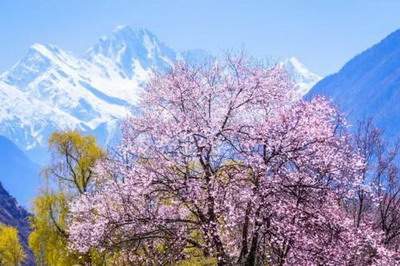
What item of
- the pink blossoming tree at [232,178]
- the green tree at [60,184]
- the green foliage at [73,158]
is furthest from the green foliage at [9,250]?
the pink blossoming tree at [232,178]

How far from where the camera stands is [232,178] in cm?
2544

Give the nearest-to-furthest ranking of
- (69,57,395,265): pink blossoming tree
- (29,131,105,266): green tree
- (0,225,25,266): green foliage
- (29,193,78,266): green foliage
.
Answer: (69,57,395,265): pink blossoming tree < (29,193,78,266): green foliage < (29,131,105,266): green tree < (0,225,25,266): green foliage

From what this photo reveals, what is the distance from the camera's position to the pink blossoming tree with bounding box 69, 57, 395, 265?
25016 millimetres

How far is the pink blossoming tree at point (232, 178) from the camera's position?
25.0 m

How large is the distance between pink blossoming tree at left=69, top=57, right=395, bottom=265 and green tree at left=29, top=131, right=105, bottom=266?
77.3 ft

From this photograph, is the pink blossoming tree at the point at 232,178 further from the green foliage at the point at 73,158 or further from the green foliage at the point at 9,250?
the green foliage at the point at 9,250

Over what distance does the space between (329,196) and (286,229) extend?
6.80ft

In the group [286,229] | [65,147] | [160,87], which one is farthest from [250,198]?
[65,147]

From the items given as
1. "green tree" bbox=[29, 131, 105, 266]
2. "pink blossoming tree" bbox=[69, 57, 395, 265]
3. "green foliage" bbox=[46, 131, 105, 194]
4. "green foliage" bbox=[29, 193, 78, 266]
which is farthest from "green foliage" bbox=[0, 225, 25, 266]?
"pink blossoming tree" bbox=[69, 57, 395, 265]

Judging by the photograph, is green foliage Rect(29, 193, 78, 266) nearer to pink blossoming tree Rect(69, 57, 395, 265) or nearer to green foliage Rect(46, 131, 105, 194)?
green foliage Rect(46, 131, 105, 194)

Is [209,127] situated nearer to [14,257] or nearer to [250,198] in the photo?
[250,198]

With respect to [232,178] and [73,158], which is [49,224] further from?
[232,178]

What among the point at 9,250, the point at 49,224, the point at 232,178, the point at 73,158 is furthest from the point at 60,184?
the point at 9,250

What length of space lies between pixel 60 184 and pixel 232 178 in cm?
3096
